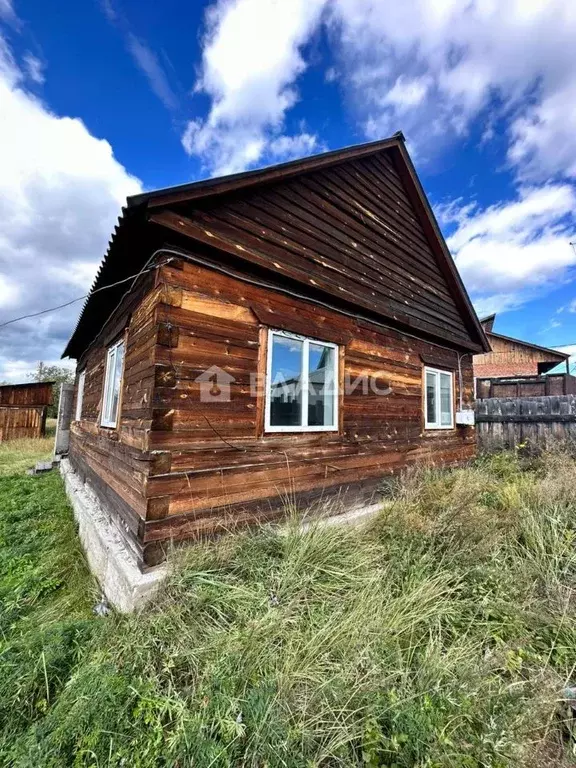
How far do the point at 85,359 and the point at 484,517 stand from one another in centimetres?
994

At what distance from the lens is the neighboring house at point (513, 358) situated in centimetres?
2195

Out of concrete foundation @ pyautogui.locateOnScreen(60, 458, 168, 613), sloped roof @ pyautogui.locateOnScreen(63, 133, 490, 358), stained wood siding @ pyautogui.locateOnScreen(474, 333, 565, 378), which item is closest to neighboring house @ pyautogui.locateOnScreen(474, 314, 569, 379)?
stained wood siding @ pyautogui.locateOnScreen(474, 333, 565, 378)

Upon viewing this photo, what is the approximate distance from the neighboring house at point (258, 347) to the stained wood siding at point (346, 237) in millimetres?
30

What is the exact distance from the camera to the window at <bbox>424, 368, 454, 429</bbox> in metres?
7.18

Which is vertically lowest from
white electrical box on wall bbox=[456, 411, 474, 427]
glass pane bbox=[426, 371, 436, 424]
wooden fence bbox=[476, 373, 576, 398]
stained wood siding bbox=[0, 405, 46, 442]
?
stained wood siding bbox=[0, 405, 46, 442]

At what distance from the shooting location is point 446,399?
776 centimetres

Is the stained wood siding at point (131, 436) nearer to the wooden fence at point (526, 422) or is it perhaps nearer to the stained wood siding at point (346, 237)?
the stained wood siding at point (346, 237)

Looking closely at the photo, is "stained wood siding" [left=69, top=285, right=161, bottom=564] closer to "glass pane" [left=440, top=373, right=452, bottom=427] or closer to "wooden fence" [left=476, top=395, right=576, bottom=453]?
"glass pane" [left=440, top=373, right=452, bottom=427]

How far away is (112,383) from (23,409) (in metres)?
16.3

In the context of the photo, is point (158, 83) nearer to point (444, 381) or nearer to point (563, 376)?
point (444, 381)

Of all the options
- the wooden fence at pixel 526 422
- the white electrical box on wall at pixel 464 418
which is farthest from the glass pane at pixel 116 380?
the wooden fence at pixel 526 422

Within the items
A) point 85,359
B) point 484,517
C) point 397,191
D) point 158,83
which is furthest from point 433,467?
point 85,359

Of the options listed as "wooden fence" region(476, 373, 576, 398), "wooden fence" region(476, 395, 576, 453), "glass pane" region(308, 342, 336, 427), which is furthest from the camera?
"wooden fence" region(476, 373, 576, 398)

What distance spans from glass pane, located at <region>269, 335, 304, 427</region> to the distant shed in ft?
60.8
